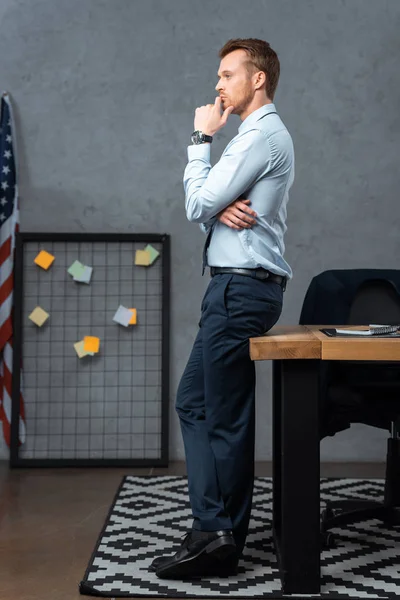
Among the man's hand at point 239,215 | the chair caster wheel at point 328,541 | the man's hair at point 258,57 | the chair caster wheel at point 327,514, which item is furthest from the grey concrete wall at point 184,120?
the man's hand at point 239,215

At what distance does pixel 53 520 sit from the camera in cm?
276

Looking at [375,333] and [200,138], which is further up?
[200,138]

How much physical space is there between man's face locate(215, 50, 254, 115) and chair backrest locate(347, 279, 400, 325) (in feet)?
3.43

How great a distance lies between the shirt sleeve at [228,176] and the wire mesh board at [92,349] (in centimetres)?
174

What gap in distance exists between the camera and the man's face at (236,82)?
2178mm

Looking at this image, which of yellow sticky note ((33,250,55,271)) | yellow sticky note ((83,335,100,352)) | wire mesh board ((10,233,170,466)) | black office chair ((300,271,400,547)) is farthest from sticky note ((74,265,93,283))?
black office chair ((300,271,400,547))

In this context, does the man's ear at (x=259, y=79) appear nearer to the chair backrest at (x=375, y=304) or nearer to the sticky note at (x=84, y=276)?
the chair backrest at (x=375, y=304)

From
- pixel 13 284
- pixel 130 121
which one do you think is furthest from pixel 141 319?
pixel 130 121

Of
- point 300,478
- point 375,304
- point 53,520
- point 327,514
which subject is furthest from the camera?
point 375,304

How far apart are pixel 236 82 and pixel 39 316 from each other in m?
2.02

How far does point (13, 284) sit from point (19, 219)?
0.35 metres

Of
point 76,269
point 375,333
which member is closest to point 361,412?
point 375,333

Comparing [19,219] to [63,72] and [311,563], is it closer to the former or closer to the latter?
[63,72]

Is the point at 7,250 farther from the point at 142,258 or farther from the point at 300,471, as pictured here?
the point at 300,471
